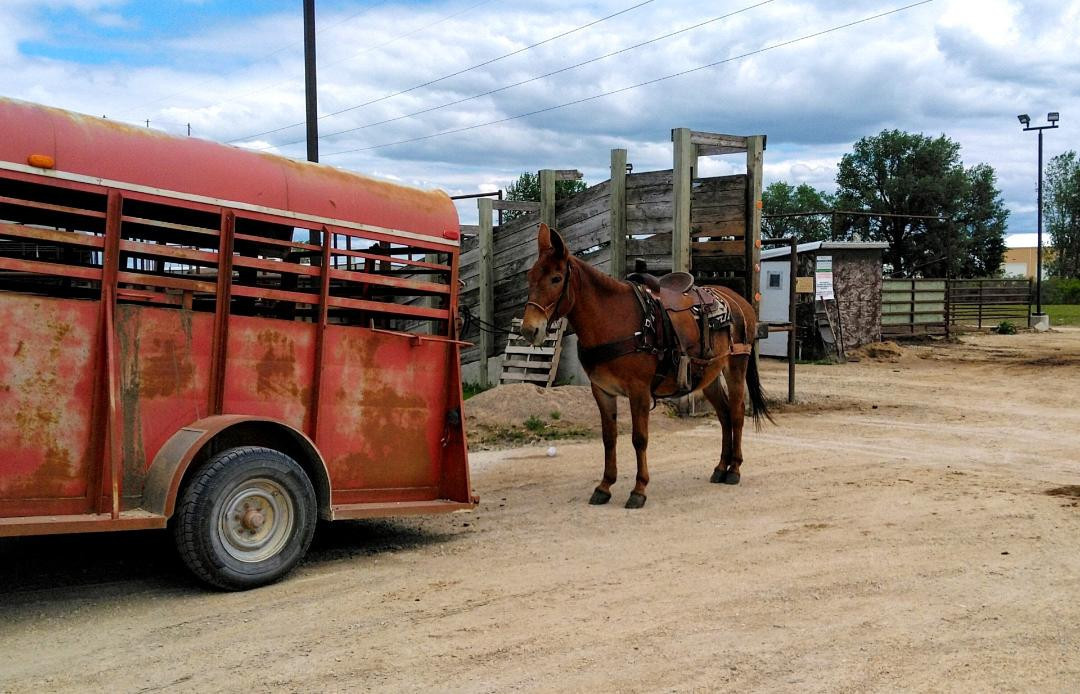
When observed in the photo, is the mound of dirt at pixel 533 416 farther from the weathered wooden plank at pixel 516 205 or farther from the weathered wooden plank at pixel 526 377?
the weathered wooden plank at pixel 516 205

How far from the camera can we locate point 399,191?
6.66 m

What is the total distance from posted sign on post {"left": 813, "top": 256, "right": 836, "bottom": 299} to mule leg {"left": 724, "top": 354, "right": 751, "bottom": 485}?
46.8ft

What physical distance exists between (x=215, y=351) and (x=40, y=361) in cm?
96

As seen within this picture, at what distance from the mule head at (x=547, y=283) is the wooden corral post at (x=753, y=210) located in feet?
18.5

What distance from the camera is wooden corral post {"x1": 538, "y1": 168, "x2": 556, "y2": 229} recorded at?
14383 mm

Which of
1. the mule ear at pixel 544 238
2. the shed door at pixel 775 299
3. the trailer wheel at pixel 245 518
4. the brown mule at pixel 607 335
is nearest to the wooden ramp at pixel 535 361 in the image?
the brown mule at pixel 607 335

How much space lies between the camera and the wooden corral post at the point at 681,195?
41.1 feet

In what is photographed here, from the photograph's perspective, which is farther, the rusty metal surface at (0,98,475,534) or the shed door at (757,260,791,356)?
the shed door at (757,260,791,356)

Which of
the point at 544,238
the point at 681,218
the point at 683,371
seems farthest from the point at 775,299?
the point at 544,238

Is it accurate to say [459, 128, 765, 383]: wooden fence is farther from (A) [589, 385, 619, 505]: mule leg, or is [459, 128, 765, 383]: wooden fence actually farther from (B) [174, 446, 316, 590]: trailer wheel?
(B) [174, 446, 316, 590]: trailer wheel

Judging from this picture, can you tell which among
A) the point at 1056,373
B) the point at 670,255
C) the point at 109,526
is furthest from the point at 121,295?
the point at 1056,373

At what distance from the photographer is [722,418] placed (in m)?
9.29

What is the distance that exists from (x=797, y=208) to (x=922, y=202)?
58.9 ft

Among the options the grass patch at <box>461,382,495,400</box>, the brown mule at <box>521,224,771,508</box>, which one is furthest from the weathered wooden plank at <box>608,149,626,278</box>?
the brown mule at <box>521,224,771,508</box>
